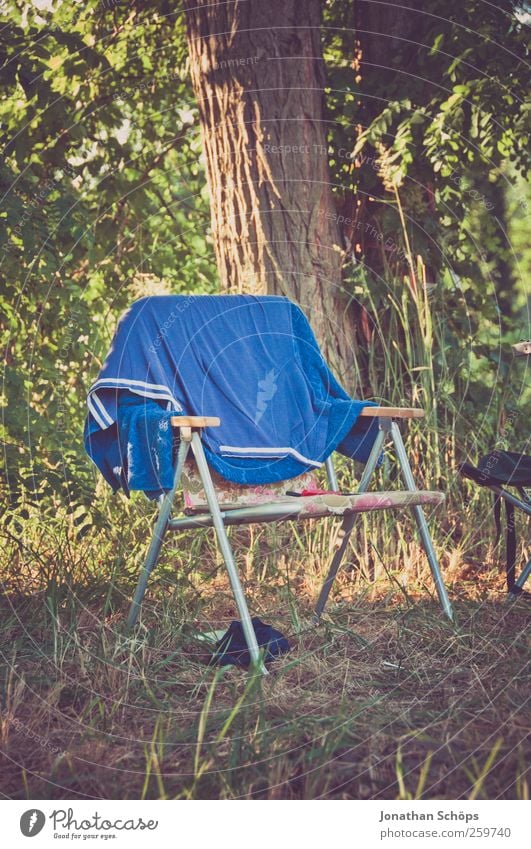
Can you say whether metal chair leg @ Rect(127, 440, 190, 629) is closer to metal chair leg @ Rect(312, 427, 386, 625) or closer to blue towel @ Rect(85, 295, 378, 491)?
blue towel @ Rect(85, 295, 378, 491)

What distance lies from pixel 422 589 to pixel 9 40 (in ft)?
8.38

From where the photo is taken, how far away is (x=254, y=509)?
8.04 feet

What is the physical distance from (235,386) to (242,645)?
3.19ft

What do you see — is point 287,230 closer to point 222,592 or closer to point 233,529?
point 233,529

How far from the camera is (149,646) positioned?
2600 millimetres

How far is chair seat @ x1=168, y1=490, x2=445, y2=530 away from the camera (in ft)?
8.04

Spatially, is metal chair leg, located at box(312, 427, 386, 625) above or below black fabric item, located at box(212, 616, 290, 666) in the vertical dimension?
above

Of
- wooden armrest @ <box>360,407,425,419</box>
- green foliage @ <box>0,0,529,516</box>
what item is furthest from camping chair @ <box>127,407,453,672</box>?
green foliage @ <box>0,0,529,516</box>

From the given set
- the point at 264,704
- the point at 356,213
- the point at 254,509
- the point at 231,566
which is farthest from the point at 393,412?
the point at 356,213

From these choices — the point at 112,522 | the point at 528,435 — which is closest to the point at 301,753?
the point at 112,522

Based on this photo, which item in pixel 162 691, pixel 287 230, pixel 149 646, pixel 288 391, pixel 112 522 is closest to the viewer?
pixel 162 691
